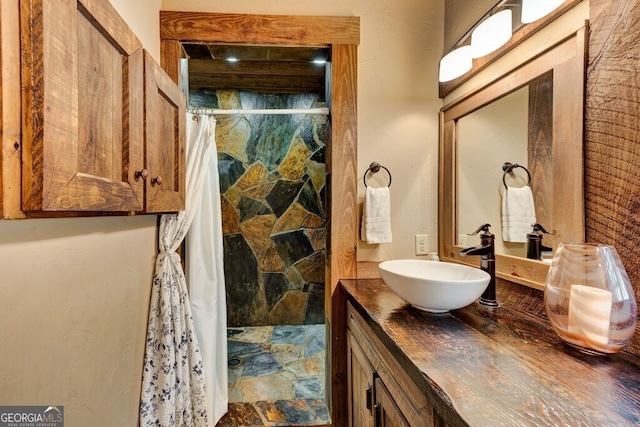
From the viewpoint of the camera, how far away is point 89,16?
67 centimetres

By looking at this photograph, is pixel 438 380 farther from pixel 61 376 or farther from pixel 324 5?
pixel 324 5

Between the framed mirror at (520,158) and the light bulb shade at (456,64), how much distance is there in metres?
0.13

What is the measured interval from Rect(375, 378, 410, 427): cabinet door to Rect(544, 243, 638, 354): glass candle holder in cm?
52

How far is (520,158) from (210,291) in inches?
63.8

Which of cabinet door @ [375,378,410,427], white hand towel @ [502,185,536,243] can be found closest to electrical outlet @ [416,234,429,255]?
white hand towel @ [502,185,536,243]

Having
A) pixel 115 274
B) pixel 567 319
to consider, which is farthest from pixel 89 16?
pixel 567 319

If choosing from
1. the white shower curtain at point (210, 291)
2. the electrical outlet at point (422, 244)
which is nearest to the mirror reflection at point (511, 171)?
the electrical outlet at point (422, 244)

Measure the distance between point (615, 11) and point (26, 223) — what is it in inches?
66.2

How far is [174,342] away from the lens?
1.34 meters

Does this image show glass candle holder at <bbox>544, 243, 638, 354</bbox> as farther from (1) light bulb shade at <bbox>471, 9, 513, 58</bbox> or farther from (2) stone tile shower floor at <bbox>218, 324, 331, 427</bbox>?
(2) stone tile shower floor at <bbox>218, 324, 331, 427</bbox>

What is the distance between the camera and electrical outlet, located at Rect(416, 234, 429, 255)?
1.70 metres

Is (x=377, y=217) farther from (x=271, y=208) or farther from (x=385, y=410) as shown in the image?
(x=271, y=208)

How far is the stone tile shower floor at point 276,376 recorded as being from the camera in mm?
1684

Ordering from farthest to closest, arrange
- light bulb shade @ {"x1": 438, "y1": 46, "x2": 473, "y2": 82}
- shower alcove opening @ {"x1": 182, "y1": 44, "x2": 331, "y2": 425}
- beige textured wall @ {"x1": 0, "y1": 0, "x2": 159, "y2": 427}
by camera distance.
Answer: shower alcove opening @ {"x1": 182, "y1": 44, "x2": 331, "y2": 425}
light bulb shade @ {"x1": 438, "y1": 46, "x2": 473, "y2": 82}
beige textured wall @ {"x1": 0, "y1": 0, "x2": 159, "y2": 427}
